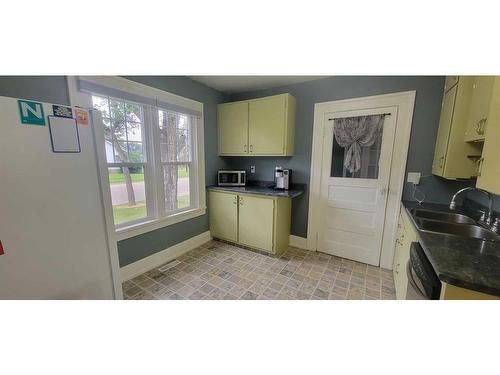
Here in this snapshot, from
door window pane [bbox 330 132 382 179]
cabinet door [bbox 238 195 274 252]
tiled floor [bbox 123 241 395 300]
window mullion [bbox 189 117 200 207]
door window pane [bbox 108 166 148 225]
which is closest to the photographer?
Result: tiled floor [bbox 123 241 395 300]

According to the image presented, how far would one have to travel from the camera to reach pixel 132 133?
6.69ft

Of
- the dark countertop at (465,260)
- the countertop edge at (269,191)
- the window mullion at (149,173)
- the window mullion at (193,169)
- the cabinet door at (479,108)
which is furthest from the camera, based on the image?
the window mullion at (193,169)

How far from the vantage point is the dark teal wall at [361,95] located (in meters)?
1.95

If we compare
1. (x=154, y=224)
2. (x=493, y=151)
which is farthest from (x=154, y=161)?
(x=493, y=151)

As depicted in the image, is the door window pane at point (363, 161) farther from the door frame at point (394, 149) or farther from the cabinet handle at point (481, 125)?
the cabinet handle at point (481, 125)

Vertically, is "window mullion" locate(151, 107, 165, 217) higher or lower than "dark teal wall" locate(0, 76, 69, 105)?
lower

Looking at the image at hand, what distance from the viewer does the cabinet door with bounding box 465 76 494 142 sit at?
1.18m

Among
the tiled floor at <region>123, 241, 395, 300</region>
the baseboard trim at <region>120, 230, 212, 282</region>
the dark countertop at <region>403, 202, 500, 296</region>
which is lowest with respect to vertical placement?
the tiled floor at <region>123, 241, 395, 300</region>

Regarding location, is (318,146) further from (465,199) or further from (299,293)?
(299,293)

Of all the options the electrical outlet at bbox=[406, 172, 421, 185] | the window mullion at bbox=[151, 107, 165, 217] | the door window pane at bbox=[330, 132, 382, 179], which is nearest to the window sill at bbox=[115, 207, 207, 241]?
the window mullion at bbox=[151, 107, 165, 217]

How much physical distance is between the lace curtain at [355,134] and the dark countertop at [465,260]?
50.7 inches

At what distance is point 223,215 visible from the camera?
2.87 m

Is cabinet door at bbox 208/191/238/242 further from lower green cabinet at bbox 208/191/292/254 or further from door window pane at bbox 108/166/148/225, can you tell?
door window pane at bbox 108/166/148/225

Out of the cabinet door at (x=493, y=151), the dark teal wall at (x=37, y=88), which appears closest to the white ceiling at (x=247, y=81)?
the dark teal wall at (x=37, y=88)
